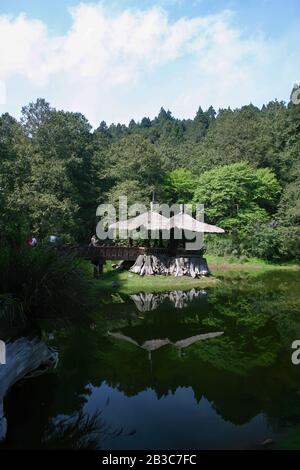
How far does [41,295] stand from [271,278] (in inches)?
734

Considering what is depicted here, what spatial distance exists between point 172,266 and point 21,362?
51.3 feet

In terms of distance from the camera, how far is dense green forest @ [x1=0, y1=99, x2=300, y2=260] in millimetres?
21750

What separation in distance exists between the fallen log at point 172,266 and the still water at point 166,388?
7757mm

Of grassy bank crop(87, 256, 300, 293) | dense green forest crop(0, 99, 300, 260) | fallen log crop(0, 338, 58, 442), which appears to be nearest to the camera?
fallen log crop(0, 338, 58, 442)

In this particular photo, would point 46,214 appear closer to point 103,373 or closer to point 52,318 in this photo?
point 103,373

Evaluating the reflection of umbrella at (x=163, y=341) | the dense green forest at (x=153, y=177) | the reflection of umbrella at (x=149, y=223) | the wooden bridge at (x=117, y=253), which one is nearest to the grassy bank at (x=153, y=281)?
the wooden bridge at (x=117, y=253)

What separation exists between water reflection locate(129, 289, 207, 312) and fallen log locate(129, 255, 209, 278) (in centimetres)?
270

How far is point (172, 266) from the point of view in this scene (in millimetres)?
21172

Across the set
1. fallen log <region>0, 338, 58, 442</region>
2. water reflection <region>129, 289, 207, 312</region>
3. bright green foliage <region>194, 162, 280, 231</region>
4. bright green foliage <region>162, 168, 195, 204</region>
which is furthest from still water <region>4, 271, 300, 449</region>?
bright green foliage <region>162, 168, 195, 204</region>

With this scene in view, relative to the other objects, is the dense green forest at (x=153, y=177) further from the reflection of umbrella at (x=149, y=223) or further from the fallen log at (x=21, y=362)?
the fallen log at (x=21, y=362)

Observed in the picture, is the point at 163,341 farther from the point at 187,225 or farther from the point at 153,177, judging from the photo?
the point at 153,177

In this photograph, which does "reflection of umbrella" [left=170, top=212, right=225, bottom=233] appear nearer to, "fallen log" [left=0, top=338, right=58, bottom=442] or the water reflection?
the water reflection

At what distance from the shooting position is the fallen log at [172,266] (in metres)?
20.8

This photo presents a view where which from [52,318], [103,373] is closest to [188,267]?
[103,373]
